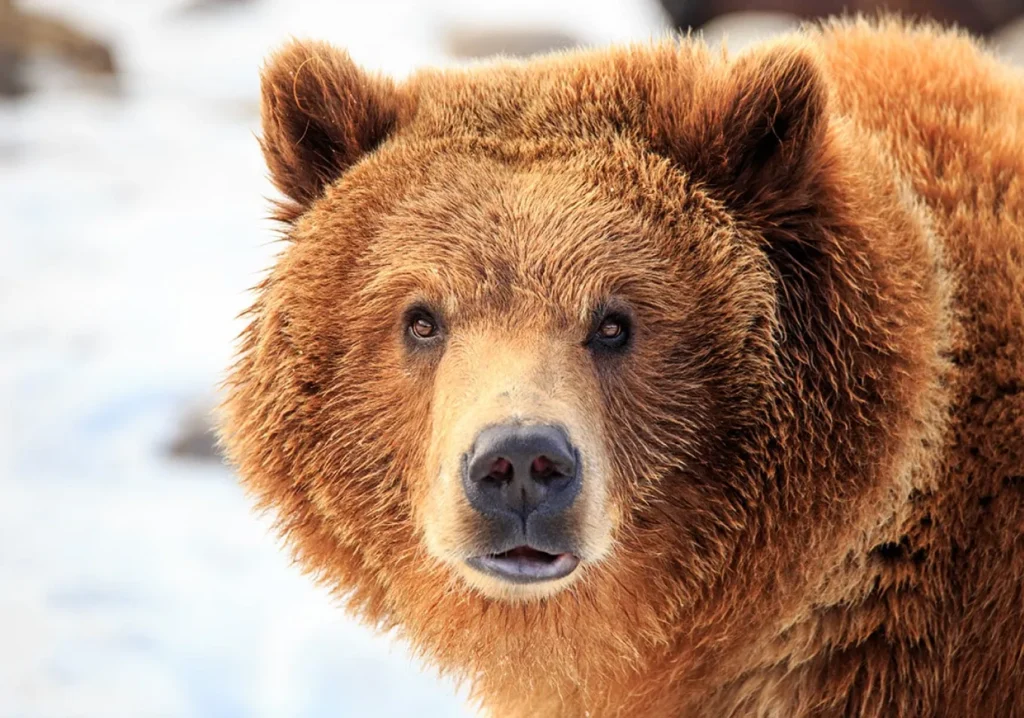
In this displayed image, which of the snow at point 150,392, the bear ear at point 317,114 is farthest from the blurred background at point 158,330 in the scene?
the bear ear at point 317,114

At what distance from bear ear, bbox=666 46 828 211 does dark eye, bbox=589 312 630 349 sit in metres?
0.44

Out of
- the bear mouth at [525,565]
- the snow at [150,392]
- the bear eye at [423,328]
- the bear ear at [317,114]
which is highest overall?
the bear ear at [317,114]

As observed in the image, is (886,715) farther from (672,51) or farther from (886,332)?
(672,51)

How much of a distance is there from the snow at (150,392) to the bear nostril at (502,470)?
6.41 feet

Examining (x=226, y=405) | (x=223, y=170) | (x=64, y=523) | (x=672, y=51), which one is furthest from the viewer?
(x=223, y=170)

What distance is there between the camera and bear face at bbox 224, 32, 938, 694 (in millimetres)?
3232

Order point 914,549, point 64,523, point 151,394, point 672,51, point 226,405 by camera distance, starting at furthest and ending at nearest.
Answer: point 151,394, point 64,523, point 226,405, point 672,51, point 914,549

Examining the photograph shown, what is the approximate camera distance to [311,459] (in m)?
3.63

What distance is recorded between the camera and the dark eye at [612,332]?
3299 mm

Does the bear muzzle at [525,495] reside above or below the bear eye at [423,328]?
below

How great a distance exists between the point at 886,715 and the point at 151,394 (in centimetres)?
635

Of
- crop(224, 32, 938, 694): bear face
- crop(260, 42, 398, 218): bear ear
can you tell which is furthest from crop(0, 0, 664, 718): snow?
crop(260, 42, 398, 218): bear ear

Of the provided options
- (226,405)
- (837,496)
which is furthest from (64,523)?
(837,496)

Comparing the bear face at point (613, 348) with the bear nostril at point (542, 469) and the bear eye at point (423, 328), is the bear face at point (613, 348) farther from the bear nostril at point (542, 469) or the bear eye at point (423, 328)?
the bear nostril at point (542, 469)
